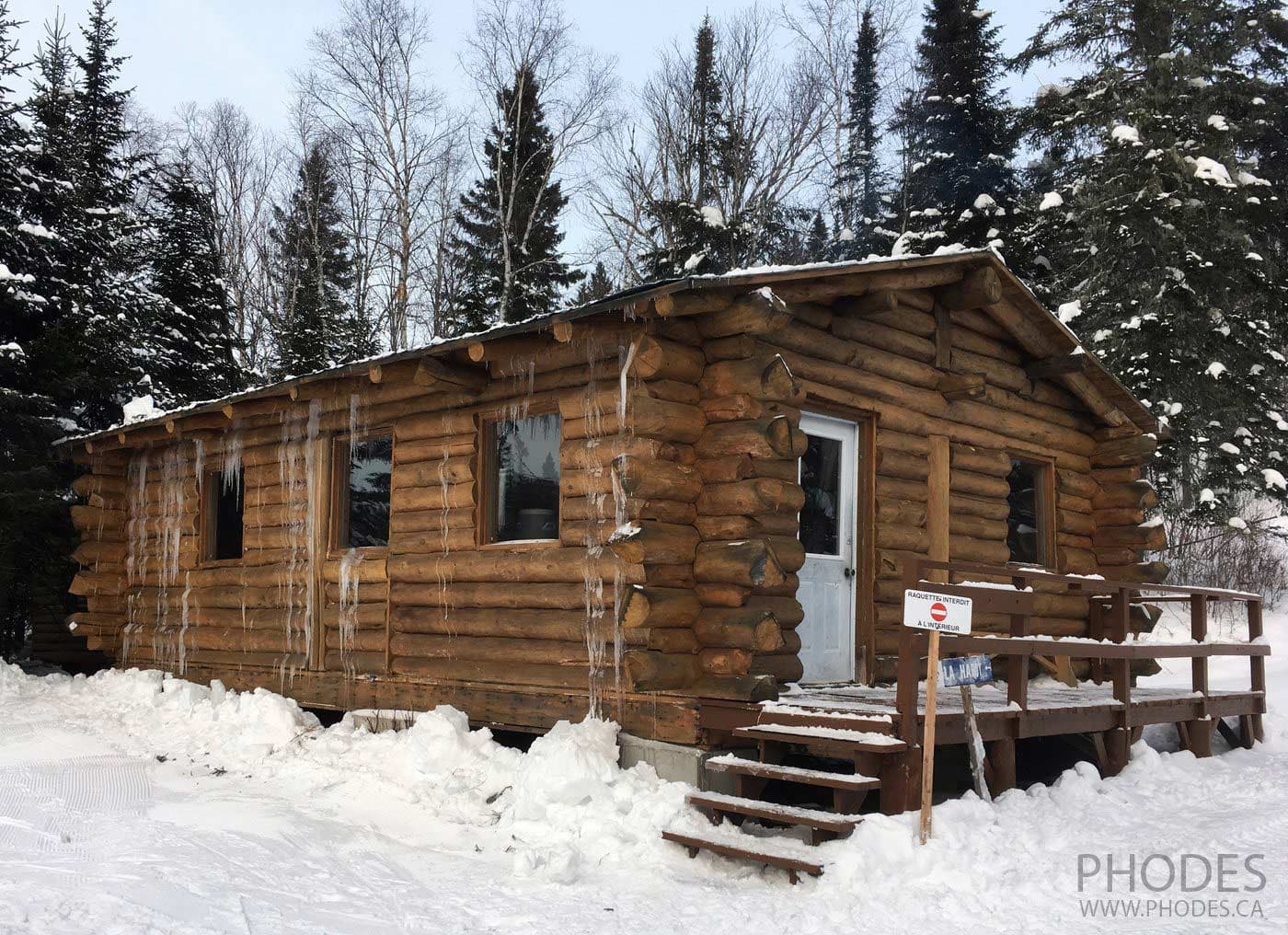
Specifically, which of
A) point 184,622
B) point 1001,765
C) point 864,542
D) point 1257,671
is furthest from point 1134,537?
point 184,622

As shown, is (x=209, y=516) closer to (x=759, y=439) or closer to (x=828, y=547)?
(x=828, y=547)

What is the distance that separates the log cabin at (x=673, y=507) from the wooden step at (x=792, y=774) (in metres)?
0.24

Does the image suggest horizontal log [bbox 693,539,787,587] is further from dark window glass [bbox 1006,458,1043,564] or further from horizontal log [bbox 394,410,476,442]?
dark window glass [bbox 1006,458,1043,564]

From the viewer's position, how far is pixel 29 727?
10148mm

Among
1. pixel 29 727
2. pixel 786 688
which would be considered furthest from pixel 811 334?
pixel 29 727

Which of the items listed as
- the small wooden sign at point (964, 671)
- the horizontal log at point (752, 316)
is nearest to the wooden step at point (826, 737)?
the small wooden sign at point (964, 671)

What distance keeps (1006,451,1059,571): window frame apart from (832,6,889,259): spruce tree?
14.2m

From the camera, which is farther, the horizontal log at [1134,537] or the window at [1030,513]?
the horizontal log at [1134,537]

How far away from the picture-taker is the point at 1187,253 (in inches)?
711

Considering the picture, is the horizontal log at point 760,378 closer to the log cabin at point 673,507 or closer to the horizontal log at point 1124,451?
the log cabin at point 673,507

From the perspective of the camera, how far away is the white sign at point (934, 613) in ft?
20.7

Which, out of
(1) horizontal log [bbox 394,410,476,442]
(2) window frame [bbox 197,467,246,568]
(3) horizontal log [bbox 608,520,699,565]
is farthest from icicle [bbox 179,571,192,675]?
(3) horizontal log [bbox 608,520,699,565]

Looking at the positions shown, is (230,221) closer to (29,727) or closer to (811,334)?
(29,727)

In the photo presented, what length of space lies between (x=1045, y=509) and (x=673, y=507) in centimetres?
553
